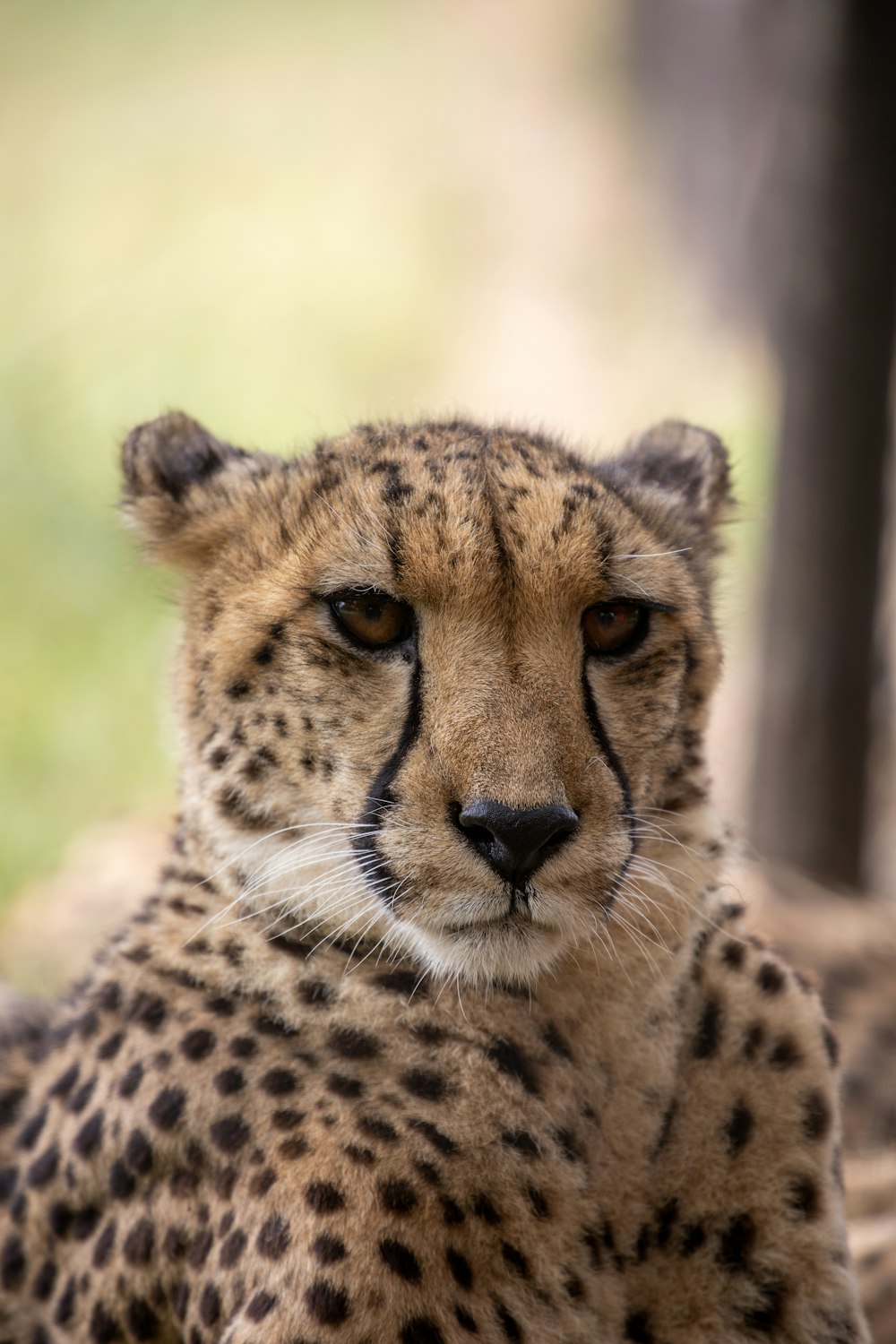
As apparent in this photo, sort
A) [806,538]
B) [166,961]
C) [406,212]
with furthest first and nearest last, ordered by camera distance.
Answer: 1. [406,212]
2. [806,538]
3. [166,961]

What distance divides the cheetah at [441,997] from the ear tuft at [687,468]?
19 centimetres

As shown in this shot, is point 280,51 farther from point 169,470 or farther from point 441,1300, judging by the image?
point 441,1300

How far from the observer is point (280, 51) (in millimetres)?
10227

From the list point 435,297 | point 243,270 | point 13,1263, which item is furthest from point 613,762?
point 435,297

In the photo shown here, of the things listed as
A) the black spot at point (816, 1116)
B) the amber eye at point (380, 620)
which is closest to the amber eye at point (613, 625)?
the amber eye at point (380, 620)

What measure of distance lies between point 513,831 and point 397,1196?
37 cm

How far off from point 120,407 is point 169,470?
16.1 feet

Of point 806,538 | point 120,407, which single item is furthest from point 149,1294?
point 120,407

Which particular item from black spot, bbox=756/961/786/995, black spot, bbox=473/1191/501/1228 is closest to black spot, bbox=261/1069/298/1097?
black spot, bbox=473/1191/501/1228

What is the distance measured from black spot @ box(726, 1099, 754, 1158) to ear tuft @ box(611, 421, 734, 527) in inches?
27.7

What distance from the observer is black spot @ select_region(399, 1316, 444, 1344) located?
1.51 metres

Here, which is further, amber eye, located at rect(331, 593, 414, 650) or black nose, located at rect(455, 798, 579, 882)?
amber eye, located at rect(331, 593, 414, 650)

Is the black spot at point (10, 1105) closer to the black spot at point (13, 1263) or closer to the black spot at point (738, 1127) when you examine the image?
the black spot at point (13, 1263)

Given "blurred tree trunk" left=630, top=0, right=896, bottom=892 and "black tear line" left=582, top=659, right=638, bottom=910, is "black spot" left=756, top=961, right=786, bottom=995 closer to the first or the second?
"black tear line" left=582, top=659, right=638, bottom=910
